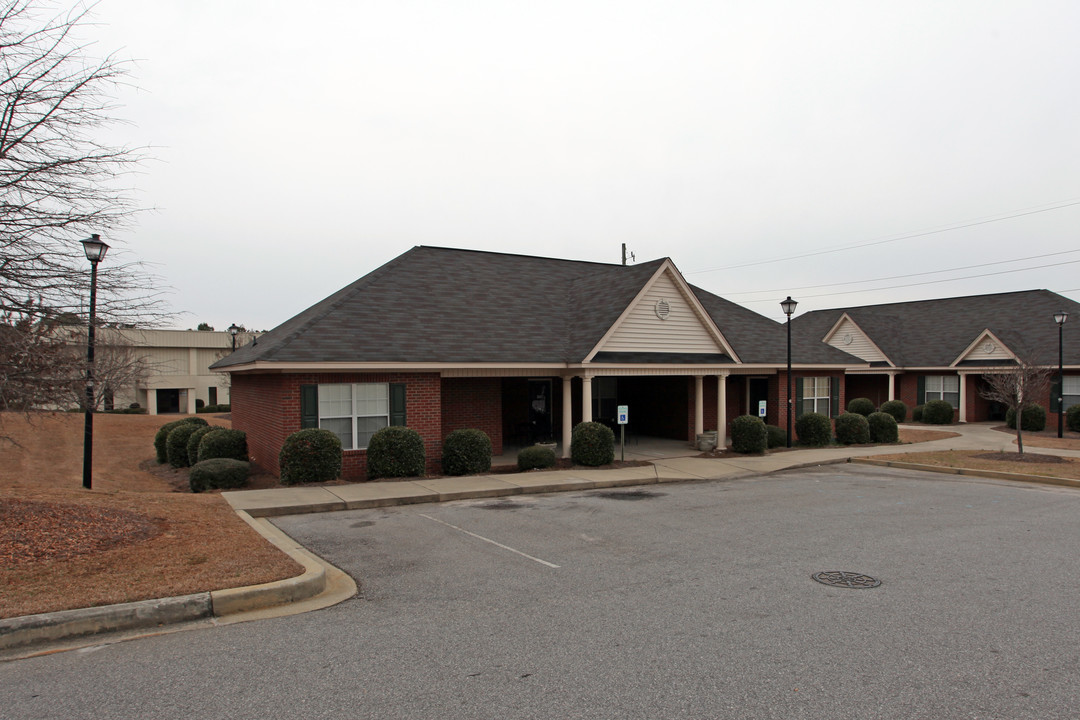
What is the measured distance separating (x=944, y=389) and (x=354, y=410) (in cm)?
3107

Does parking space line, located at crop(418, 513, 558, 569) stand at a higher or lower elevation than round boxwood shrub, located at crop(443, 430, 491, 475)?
lower

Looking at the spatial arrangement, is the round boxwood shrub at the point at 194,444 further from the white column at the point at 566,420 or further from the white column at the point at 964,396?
the white column at the point at 964,396

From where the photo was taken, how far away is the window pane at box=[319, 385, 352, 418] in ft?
51.9

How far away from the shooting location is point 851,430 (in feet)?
75.4

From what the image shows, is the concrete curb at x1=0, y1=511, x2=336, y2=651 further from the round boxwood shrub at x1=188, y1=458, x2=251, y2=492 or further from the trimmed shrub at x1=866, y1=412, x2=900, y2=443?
the trimmed shrub at x1=866, y1=412, x2=900, y2=443

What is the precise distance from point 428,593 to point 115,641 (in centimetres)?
266

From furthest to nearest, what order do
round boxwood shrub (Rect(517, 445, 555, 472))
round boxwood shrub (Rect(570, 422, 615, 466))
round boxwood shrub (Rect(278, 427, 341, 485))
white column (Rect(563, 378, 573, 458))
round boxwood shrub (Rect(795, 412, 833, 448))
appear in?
round boxwood shrub (Rect(795, 412, 833, 448)) → white column (Rect(563, 378, 573, 458)) → round boxwood shrub (Rect(570, 422, 615, 466)) → round boxwood shrub (Rect(517, 445, 555, 472)) → round boxwood shrub (Rect(278, 427, 341, 485))

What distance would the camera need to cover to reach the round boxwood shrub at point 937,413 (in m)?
33.1

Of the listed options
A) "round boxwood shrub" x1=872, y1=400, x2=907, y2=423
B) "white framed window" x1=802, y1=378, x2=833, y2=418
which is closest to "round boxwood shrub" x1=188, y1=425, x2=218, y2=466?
"white framed window" x1=802, y1=378, x2=833, y2=418

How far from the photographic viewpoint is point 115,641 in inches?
224

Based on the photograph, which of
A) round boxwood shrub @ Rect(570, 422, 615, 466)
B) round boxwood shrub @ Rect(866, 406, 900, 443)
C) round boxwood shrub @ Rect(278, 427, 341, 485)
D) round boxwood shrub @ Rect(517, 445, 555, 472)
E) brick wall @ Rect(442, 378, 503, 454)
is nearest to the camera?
round boxwood shrub @ Rect(278, 427, 341, 485)

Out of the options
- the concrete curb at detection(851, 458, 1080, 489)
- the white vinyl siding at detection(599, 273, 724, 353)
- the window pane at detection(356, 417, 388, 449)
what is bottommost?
the concrete curb at detection(851, 458, 1080, 489)

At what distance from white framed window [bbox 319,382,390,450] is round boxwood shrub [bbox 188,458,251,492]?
77.5 inches

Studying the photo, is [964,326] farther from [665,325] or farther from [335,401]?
[335,401]
